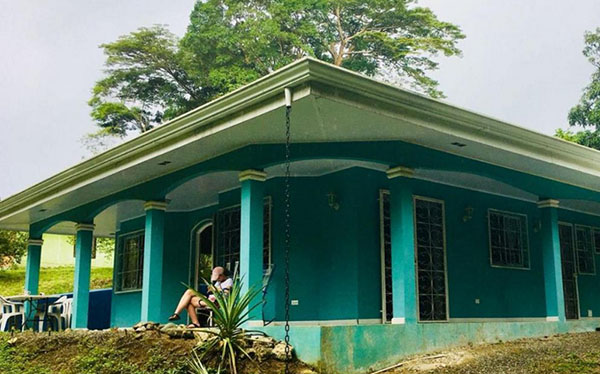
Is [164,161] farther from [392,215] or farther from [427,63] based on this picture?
[427,63]

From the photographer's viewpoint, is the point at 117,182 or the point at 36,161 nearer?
the point at 117,182

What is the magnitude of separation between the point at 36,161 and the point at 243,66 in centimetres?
1987

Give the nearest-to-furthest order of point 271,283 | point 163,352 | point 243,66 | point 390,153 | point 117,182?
point 163,352, point 390,153, point 271,283, point 117,182, point 243,66

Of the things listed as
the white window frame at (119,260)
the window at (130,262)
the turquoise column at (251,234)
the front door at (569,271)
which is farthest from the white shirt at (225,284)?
the front door at (569,271)

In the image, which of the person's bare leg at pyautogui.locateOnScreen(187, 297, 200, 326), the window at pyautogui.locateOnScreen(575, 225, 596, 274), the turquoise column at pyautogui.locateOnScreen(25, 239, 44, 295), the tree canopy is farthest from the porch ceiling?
the tree canopy

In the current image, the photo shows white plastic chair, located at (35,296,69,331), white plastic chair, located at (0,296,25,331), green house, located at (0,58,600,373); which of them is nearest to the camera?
green house, located at (0,58,600,373)

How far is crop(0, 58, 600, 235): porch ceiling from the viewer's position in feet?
20.6

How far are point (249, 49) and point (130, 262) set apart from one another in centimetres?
1165

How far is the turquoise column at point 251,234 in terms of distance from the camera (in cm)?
759

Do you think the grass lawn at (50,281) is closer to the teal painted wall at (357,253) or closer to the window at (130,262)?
the window at (130,262)

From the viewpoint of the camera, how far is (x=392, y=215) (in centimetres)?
792

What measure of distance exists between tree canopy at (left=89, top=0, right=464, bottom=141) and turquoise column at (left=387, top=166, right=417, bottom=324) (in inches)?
612

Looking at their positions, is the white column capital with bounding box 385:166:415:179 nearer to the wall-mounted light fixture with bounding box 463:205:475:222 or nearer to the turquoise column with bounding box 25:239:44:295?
the wall-mounted light fixture with bounding box 463:205:475:222

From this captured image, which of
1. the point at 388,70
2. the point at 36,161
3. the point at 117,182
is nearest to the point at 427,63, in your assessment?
the point at 388,70
